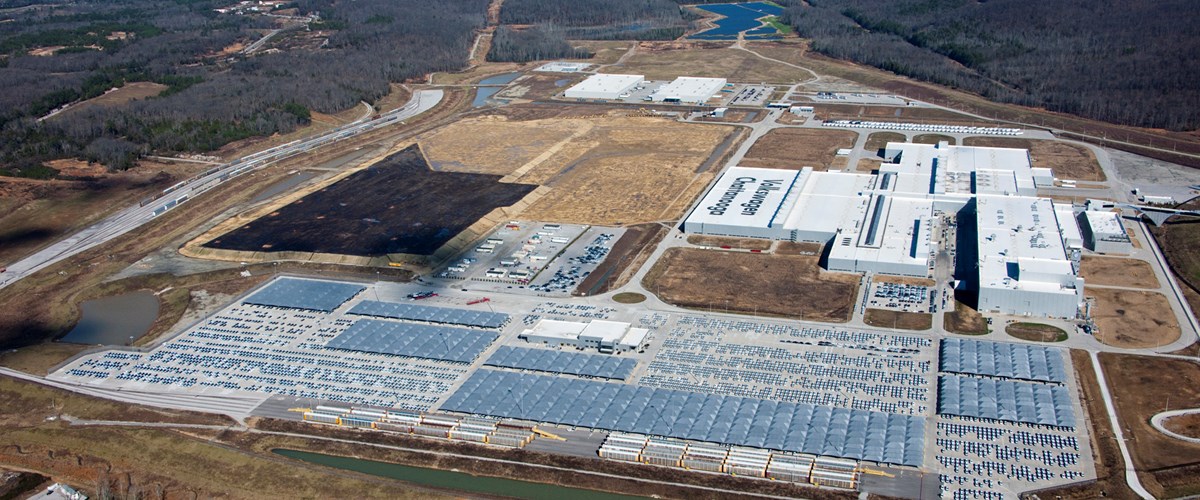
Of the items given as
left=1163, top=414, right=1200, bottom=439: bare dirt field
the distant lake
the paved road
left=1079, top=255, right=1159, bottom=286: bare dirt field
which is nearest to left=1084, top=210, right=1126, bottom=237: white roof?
left=1079, top=255, right=1159, bottom=286: bare dirt field

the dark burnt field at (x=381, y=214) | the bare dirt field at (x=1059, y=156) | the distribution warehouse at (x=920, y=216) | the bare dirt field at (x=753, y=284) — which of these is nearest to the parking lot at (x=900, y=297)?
the bare dirt field at (x=753, y=284)

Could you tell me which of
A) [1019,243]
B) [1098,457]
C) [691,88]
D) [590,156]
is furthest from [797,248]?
[691,88]

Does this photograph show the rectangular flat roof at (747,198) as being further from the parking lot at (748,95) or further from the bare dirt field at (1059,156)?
the parking lot at (748,95)

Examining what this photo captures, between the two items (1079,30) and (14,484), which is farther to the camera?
(1079,30)

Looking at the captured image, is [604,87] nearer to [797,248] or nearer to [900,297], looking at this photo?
[797,248]

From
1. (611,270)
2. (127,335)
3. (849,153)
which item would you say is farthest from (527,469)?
(849,153)

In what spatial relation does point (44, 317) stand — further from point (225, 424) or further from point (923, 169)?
point (923, 169)

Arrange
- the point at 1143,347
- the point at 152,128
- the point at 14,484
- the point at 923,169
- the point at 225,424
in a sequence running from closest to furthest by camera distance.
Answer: the point at 14,484 → the point at 225,424 → the point at 1143,347 → the point at 923,169 → the point at 152,128

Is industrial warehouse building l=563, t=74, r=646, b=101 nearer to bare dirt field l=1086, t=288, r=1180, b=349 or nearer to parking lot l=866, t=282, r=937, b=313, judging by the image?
parking lot l=866, t=282, r=937, b=313
